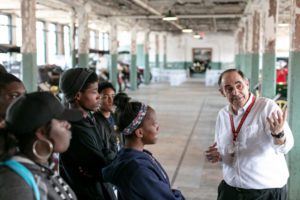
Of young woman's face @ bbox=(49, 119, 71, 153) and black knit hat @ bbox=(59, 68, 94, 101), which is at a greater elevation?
black knit hat @ bbox=(59, 68, 94, 101)

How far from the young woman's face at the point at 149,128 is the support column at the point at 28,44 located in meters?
7.12

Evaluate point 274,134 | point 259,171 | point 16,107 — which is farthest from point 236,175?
point 16,107

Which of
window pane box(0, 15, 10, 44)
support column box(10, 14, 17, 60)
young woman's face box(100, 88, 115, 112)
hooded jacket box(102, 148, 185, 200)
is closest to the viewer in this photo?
hooded jacket box(102, 148, 185, 200)

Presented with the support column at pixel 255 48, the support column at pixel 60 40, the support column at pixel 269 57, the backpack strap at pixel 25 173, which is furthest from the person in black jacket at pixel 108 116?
the support column at pixel 60 40

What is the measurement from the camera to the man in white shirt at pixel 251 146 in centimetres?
260

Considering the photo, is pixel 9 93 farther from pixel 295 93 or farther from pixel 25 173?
pixel 295 93

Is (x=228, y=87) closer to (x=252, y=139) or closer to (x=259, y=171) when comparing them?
(x=252, y=139)

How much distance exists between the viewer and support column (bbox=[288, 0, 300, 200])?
475cm

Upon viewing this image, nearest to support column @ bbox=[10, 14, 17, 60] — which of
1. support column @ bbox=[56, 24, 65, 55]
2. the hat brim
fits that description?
support column @ bbox=[56, 24, 65, 55]

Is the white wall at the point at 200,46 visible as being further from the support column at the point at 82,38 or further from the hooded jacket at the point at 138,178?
the hooded jacket at the point at 138,178

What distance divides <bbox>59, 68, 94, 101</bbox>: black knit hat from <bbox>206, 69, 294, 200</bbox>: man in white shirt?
92cm

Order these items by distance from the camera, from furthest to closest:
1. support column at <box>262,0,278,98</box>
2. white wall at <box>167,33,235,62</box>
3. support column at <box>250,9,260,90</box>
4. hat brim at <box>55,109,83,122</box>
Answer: white wall at <box>167,33,235,62</box>
support column at <box>250,9,260,90</box>
support column at <box>262,0,278,98</box>
hat brim at <box>55,109,83,122</box>

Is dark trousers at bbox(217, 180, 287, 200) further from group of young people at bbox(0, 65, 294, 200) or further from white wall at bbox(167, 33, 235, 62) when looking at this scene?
white wall at bbox(167, 33, 235, 62)

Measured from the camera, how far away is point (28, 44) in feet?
28.4
